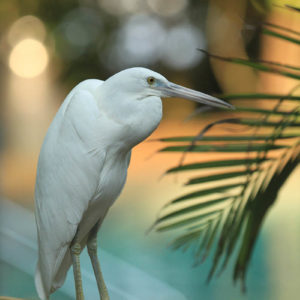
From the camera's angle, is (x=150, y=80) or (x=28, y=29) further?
(x=28, y=29)

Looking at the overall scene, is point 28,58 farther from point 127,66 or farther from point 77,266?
point 77,266

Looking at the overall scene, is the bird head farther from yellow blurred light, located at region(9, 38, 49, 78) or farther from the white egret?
yellow blurred light, located at region(9, 38, 49, 78)

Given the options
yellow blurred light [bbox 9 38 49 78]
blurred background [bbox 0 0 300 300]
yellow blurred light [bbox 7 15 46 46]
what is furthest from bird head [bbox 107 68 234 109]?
yellow blurred light [bbox 9 38 49 78]

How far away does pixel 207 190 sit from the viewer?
0.77 metres

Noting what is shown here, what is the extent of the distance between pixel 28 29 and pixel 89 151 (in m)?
3.79

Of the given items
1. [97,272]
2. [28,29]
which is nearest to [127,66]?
[28,29]

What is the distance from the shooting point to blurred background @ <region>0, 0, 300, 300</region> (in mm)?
3611

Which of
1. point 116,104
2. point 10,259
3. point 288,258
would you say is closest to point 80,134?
point 116,104

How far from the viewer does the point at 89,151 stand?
68 centimetres

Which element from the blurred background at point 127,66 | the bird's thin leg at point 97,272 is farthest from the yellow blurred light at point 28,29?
the bird's thin leg at point 97,272

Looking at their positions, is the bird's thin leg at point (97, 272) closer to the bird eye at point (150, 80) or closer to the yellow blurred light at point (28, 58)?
the bird eye at point (150, 80)

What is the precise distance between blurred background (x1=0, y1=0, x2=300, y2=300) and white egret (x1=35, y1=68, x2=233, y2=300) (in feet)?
7.56

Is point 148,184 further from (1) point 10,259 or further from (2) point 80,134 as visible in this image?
(2) point 80,134

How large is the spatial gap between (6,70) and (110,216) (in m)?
1.84
